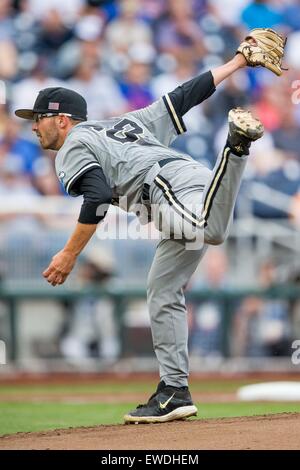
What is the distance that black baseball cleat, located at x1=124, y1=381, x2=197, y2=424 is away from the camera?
18.2 feet

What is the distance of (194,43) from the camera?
46.0ft

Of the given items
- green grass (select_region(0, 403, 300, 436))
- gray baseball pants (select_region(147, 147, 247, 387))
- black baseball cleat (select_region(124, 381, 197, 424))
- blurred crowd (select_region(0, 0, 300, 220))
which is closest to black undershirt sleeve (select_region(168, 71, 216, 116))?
gray baseball pants (select_region(147, 147, 247, 387))

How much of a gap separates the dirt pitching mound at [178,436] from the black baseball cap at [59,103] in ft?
6.00

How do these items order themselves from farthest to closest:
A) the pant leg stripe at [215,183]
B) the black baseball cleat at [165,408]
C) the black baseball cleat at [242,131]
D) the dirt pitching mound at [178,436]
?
the black baseball cleat at [165,408] → the pant leg stripe at [215,183] → the black baseball cleat at [242,131] → the dirt pitching mound at [178,436]

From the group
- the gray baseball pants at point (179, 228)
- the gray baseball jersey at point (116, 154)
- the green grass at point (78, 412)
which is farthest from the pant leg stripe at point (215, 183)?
the green grass at point (78, 412)

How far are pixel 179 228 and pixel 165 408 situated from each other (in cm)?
105

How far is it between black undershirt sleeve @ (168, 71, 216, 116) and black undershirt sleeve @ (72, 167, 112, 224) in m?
0.83

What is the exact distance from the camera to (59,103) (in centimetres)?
565

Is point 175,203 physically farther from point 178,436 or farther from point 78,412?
point 78,412

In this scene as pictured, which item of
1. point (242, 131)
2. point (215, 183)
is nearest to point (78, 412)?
point (215, 183)

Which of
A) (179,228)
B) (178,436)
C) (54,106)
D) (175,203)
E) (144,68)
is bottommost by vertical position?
(178,436)

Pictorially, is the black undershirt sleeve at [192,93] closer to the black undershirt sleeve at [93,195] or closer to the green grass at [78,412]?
the black undershirt sleeve at [93,195]

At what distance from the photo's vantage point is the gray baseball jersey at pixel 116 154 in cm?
535
